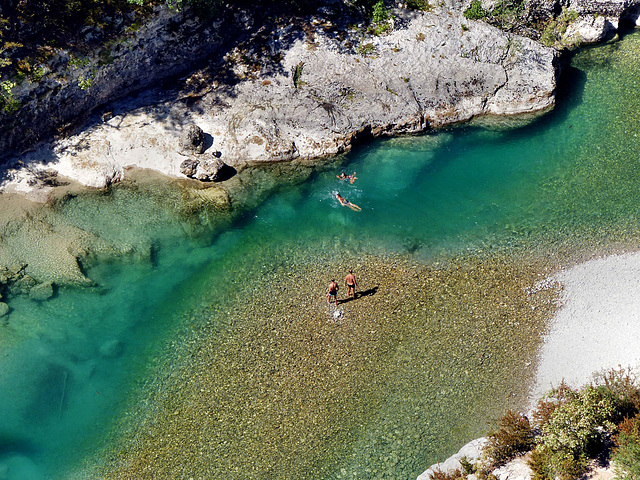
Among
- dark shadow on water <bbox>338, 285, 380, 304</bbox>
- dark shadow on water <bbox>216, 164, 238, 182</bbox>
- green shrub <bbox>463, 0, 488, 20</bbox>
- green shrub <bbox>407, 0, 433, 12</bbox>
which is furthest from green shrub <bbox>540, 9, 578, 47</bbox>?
dark shadow on water <bbox>216, 164, 238, 182</bbox>

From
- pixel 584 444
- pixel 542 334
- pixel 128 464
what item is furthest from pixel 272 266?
pixel 584 444

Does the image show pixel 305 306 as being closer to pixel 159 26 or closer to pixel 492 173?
pixel 492 173

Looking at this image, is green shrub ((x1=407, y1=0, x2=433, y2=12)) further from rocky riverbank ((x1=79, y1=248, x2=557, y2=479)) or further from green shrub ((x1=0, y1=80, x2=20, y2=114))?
green shrub ((x1=0, y1=80, x2=20, y2=114))

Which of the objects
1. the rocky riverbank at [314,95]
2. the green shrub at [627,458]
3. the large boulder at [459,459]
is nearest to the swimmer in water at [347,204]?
the rocky riverbank at [314,95]

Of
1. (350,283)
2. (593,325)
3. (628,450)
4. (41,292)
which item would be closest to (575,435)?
(628,450)

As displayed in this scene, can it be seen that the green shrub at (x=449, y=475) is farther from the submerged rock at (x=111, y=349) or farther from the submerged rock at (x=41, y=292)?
the submerged rock at (x=41, y=292)
